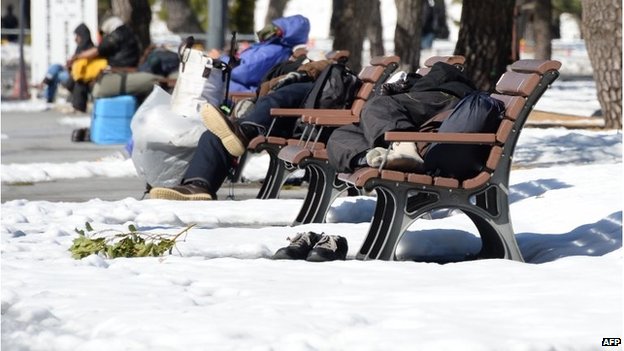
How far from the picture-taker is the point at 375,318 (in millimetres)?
6312

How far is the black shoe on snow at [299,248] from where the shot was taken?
27.0ft

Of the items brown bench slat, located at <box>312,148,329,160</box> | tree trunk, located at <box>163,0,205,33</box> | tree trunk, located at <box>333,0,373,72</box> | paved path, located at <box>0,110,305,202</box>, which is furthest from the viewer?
tree trunk, located at <box>163,0,205,33</box>

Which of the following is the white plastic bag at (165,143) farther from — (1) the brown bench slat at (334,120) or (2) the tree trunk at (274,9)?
(2) the tree trunk at (274,9)

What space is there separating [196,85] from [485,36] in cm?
535

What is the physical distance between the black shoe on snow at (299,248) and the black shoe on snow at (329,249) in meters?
0.04

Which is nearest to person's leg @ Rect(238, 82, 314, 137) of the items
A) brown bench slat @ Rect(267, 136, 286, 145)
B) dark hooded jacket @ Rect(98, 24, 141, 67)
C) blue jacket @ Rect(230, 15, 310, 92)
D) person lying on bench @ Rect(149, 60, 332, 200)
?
person lying on bench @ Rect(149, 60, 332, 200)

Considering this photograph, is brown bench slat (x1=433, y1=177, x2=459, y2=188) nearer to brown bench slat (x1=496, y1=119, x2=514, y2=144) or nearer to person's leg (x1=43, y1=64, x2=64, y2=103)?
brown bench slat (x1=496, y1=119, x2=514, y2=144)

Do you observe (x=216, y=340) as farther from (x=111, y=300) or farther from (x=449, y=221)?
(x=449, y=221)

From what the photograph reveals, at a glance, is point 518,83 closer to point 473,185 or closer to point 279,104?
point 473,185

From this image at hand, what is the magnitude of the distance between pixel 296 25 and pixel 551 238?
15.6ft

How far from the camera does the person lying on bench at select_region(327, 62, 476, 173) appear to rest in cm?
821

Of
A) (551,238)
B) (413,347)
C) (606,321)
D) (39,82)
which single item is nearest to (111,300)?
(413,347)

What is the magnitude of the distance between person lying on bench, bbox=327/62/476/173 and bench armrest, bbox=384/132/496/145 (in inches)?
9.3

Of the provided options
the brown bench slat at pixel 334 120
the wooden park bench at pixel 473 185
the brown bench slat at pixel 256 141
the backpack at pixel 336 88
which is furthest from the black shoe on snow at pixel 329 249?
the brown bench slat at pixel 256 141
